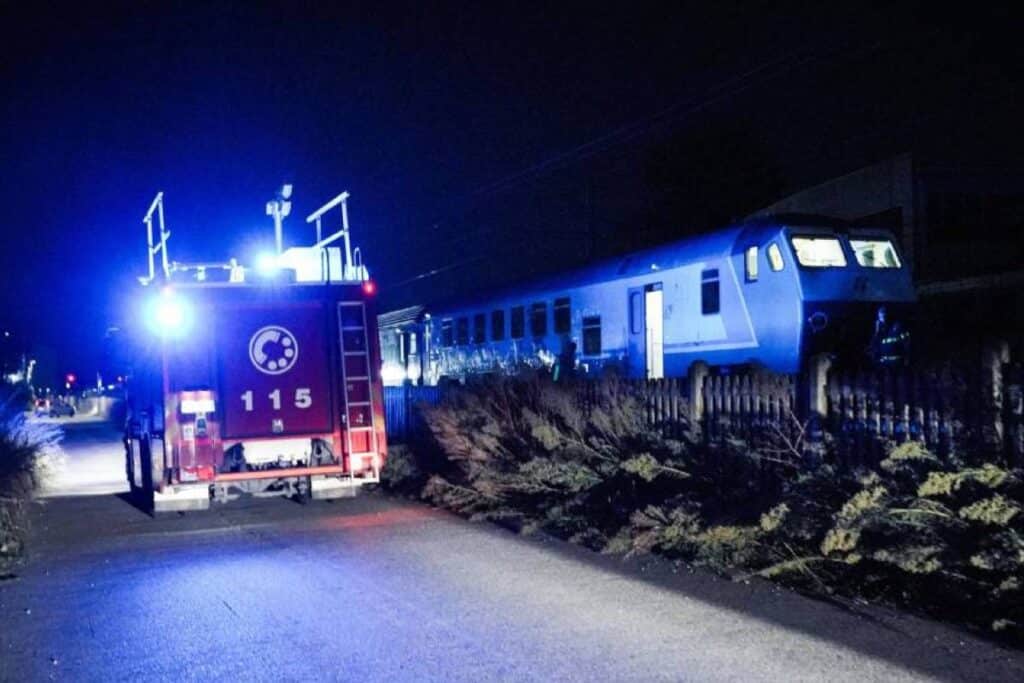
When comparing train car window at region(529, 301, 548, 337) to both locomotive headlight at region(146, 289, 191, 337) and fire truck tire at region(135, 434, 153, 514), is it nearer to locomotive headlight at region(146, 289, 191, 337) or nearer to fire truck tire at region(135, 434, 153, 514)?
fire truck tire at region(135, 434, 153, 514)

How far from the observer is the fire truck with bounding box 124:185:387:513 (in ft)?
38.0

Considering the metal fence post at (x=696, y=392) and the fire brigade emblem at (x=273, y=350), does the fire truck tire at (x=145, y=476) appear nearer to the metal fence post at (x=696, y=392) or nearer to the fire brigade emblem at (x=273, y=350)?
the fire brigade emblem at (x=273, y=350)

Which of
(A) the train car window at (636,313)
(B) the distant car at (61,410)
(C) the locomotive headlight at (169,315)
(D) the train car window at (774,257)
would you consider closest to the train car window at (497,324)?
(A) the train car window at (636,313)

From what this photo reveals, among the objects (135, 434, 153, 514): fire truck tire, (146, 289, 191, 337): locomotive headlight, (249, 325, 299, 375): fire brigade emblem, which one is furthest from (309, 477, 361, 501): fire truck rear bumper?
(146, 289, 191, 337): locomotive headlight

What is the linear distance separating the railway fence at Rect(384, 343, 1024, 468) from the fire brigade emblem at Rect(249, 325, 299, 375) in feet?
11.7

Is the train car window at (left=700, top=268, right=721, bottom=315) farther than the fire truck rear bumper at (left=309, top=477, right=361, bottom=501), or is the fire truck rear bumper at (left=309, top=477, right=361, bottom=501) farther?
the train car window at (left=700, top=268, right=721, bottom=315)

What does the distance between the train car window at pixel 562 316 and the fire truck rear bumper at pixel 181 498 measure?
1129 centimetres

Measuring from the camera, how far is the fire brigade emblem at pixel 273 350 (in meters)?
12.1

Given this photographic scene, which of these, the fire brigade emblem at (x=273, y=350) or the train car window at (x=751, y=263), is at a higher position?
the train car window at (x=751, y=263)

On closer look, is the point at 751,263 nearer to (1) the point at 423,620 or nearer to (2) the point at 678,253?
(2) the point at 678,253

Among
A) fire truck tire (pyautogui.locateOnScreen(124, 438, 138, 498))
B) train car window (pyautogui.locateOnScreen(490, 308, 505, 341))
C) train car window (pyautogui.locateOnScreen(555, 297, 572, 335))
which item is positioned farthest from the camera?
train car window (pyautogui.locateOnScreen(490, 308, 505, 341))

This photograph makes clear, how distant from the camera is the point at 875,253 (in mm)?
18172

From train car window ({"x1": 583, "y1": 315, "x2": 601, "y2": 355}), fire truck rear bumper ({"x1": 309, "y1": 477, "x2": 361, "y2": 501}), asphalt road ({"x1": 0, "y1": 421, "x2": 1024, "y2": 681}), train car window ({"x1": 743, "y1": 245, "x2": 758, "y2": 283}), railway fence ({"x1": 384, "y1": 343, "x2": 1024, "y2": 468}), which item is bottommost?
asphalt road ({"x1": 0, "y1": 421, "x2": 1024, "y2": 681})

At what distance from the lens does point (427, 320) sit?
30266 millimetres
